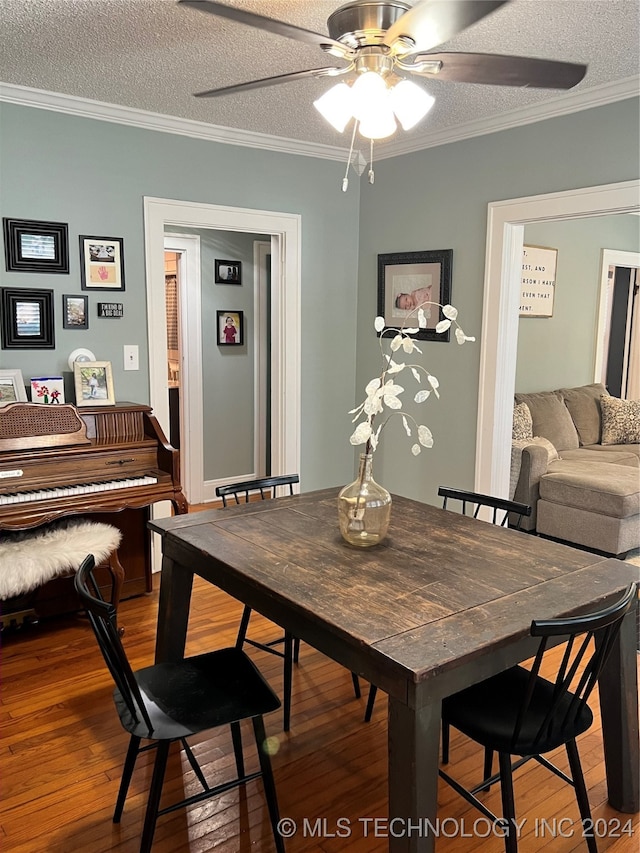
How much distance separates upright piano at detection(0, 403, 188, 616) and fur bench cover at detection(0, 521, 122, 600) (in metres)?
0.10

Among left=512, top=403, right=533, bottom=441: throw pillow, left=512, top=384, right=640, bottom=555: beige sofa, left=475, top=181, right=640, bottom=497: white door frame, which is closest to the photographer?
left=475, top=181, right=640, bottom=497: white door frame

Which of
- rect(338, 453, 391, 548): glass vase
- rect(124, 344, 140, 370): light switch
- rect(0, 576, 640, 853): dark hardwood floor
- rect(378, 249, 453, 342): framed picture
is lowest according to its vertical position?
rect(0, 576, 640, 853): dark hardwood floor

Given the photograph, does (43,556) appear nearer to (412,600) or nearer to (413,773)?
(412,600)

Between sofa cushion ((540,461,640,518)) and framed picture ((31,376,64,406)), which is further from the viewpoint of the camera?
sofa cushion ((540,461,640,518))

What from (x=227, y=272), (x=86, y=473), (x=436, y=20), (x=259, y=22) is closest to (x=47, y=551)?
(x=86, y=473)

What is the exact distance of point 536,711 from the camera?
186 centimetres

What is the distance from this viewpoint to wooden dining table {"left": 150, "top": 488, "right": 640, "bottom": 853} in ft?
5.11

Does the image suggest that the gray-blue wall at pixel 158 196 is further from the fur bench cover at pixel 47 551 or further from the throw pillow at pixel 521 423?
the throw pillow at pixel 521 423

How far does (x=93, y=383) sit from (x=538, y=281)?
11.8ft

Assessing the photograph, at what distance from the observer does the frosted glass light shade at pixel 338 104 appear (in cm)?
195

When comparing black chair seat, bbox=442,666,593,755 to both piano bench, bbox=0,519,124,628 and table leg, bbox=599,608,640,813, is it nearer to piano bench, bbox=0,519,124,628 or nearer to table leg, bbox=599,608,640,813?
table leg, bbox=599,608,640,813

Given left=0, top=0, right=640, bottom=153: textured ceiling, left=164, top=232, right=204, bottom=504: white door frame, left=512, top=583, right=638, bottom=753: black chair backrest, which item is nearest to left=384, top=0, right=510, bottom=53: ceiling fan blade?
left=0, top=0, right=640, bottom=153: textured ceiling

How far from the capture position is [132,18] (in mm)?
2402

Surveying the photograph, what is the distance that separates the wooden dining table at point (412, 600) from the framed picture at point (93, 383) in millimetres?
1315
